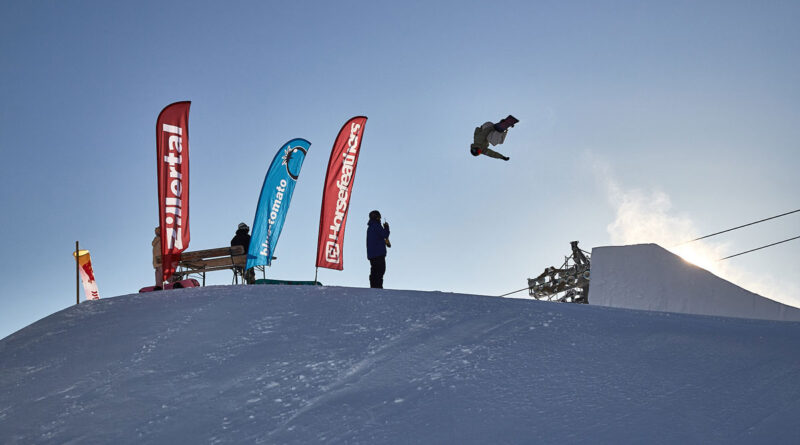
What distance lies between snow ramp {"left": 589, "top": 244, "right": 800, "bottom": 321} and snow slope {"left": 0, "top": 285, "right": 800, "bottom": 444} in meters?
5.37

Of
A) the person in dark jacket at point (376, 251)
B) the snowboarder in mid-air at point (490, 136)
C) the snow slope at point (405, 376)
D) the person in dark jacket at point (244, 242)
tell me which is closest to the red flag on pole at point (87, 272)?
the person in dark jacket at point (244, 242)

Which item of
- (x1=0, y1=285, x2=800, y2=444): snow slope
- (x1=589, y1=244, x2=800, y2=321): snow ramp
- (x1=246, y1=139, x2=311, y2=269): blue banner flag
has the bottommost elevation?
(x1=0, y1=285, x2=800, y2=444): snow slope

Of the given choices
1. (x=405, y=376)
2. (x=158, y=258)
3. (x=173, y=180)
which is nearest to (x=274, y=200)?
(x=173, y=180)

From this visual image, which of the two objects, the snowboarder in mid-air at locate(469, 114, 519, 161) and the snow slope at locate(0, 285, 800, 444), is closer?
the snow slope at locate(0, 285, 800, 444)

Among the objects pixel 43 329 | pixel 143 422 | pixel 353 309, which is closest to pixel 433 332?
pixel 353 309

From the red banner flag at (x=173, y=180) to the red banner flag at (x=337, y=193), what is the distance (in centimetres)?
233

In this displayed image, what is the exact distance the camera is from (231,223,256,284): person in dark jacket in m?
12.4

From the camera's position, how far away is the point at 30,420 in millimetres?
4492

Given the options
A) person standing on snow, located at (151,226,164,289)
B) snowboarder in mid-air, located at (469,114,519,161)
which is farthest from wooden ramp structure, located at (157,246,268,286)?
snowboarder in mid-air, located at (469,114,519,161)

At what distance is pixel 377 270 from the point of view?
33.7 ft

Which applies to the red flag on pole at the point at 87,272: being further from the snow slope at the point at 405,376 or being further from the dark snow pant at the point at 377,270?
the snow slope at the point at 405,376

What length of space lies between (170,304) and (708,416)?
201 inches

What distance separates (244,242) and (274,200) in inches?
40.9

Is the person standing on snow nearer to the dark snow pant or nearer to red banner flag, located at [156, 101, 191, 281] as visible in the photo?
red banner flag, located at [156, 101, 191, 281]
